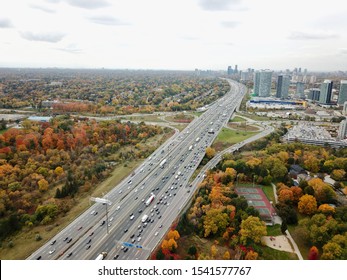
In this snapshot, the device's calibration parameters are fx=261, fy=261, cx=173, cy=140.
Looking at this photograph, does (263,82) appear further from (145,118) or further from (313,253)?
(313,253)

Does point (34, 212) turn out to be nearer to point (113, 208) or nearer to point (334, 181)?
point (113, 208)

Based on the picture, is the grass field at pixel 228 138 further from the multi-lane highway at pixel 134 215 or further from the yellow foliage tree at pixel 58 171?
the yellow foliage tree at pixel 58 171

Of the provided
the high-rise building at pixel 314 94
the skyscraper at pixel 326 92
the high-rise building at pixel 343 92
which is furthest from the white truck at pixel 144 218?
the high-rise building at pixel 314 94

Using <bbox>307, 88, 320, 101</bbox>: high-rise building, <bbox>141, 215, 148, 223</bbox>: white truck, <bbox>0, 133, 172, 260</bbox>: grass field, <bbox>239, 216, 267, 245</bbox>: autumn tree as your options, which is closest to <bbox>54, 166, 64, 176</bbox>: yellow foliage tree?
<bbox>0, 133, 172, 260</bbox>: grass field

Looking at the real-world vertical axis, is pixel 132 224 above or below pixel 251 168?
below

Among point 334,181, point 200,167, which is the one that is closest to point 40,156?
point 200,167

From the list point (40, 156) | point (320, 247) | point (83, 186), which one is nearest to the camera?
point (320, 247)

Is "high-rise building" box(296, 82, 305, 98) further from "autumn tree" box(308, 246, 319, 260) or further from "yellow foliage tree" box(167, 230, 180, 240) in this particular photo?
"yellow foliage tree" box(167, 230, 180, 240)
